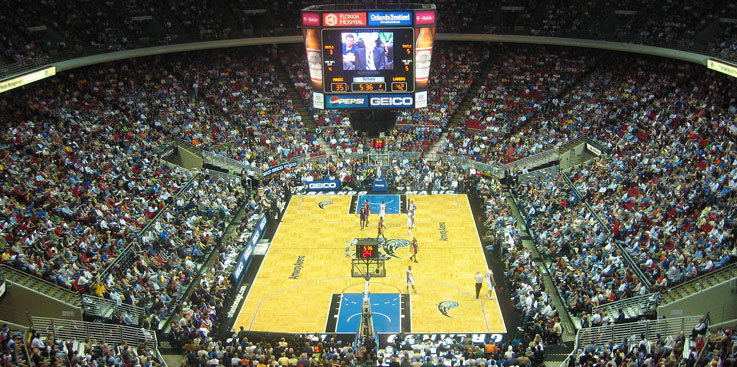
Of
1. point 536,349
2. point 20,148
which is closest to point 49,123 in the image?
point 20,148

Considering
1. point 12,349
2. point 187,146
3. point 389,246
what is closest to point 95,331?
point 12,349

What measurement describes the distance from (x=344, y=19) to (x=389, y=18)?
1.90m

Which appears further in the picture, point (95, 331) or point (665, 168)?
point (665, 168)

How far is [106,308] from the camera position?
22.4 m

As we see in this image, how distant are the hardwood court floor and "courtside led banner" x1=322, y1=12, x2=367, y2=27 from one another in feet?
30.5

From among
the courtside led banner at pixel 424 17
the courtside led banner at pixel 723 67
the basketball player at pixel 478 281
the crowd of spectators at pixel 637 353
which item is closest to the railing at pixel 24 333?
the basketball player at pixel 478 281

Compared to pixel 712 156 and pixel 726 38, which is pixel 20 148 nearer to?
pixel 712 156

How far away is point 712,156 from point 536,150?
37.7ft

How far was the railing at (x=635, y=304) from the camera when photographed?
854 inches

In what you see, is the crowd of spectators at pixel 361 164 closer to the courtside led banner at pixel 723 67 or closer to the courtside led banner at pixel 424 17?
the courtside led banner at pixel 723 67

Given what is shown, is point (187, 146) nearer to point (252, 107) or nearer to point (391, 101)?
point (252, 107)

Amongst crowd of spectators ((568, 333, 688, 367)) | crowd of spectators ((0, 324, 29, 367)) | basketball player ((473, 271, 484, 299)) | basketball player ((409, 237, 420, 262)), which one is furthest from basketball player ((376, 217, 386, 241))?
crowd of spectators ((0, 324, 29, 367))

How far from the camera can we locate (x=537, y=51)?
150ft

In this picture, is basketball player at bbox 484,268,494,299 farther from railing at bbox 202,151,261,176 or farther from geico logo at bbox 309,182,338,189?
railing at bbox 202,151,261,176
